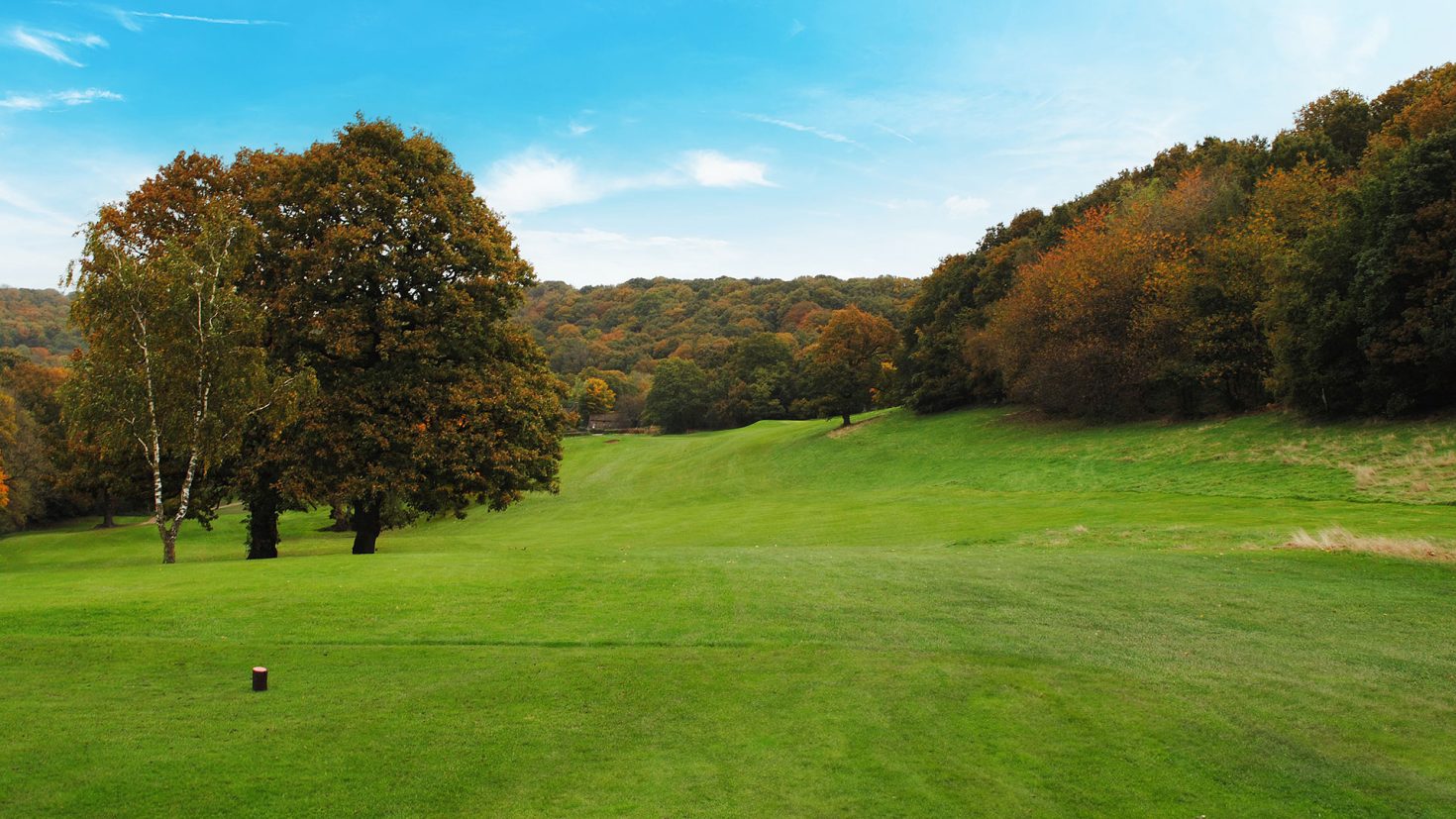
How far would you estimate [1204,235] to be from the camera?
44.0m

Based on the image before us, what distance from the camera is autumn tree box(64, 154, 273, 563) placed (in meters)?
19.0

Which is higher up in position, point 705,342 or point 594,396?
point 705,342

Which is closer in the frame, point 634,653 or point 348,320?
point 634,653

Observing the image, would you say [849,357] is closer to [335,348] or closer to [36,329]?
[335,348]

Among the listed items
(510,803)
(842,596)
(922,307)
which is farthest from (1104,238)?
(510,803)

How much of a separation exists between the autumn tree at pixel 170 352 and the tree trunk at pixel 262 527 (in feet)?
10.8

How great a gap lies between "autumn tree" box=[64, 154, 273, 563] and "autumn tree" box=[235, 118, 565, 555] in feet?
7.74

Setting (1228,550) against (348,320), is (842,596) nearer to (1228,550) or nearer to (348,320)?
(1228,550)

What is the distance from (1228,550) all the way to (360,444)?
21.3 metres

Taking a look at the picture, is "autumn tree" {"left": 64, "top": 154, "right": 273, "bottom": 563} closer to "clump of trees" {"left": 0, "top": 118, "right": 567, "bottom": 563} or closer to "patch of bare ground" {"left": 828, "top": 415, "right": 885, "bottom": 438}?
"clump of trees" {"left": 0, "top": 118, "right": 567, "bottom": 563}

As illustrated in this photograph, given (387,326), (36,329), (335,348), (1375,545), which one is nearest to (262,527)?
(335,348)

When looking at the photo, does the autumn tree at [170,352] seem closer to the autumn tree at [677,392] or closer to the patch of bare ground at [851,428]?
the patch of bare ground at [851,428]

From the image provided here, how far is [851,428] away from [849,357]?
5.18 m

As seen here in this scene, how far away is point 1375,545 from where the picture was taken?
16.2 m
